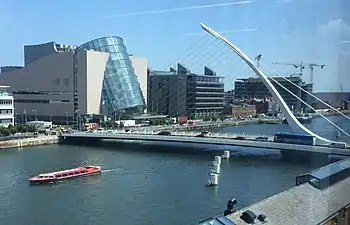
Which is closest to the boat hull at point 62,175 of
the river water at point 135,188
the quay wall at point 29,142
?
the river water at point 135,188

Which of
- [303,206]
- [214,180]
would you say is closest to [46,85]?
[214,180]

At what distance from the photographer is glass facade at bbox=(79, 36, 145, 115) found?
40.3 feet

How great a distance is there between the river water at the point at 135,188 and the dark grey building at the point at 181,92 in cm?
744

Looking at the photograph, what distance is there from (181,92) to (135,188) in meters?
10.5

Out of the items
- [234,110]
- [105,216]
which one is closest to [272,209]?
[105,216]

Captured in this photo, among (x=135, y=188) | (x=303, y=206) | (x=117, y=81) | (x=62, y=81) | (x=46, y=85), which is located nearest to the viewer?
(x=303, y=206)

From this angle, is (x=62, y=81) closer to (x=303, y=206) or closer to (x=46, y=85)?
(x=46, y=85)

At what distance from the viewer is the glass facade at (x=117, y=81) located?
12.3m

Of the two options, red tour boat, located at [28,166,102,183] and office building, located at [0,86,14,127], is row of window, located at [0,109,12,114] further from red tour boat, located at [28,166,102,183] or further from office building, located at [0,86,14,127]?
red tour boat, located at [28,166,102,183]

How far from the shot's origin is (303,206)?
1913 mm

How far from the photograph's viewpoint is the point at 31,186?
14.8ft

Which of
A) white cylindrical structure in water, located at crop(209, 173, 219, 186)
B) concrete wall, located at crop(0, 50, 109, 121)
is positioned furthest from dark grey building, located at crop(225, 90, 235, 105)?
white cylindrical structure in water, located at crop(209, 173, 219, 186)

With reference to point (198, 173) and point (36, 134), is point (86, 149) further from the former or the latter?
point (198, 173)

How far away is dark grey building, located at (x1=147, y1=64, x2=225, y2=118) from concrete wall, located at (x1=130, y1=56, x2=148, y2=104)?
0.43 meters
